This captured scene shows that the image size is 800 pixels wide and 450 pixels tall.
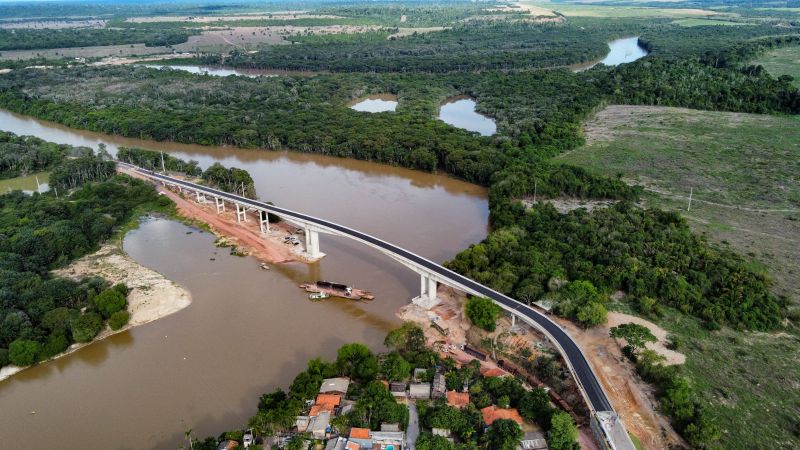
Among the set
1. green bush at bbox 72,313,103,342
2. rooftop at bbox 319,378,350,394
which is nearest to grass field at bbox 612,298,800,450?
rooftop at bbox 319,378,350,394

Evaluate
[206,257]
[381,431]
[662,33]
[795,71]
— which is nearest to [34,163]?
[206,257]

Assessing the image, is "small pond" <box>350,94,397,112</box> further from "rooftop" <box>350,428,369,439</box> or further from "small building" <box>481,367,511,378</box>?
"rooftop" <box>350,428,369,439</box>

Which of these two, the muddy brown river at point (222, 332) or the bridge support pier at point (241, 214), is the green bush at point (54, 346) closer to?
the muddy brown river at point (222, 332)

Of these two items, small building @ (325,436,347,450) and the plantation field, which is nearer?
small building @ (325,436,347,450)

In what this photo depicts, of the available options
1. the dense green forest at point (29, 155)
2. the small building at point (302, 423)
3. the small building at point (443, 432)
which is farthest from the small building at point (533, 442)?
the dense green forest at point (29, 155)

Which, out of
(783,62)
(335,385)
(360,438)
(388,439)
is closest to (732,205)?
(335,385)

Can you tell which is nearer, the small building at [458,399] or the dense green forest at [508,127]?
the small building at [458,399]
